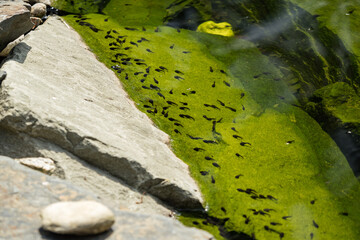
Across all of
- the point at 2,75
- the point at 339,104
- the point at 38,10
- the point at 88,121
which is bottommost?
the point at 339,104

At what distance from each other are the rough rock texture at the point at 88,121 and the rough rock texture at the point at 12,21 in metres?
0.17

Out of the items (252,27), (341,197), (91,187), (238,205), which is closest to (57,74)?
(91,187)

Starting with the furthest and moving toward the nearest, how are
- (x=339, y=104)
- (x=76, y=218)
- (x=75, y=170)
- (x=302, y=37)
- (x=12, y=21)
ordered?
(x=302, y=37), (x=339, y=104), (x=12, y=21), (x=75, y=170), (x=76, y=218)

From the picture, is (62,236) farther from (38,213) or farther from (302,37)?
(302,37)

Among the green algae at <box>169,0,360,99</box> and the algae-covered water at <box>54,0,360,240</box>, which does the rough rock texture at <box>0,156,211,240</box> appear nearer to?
the algae-covered water at <box>54,0,360,240</box>

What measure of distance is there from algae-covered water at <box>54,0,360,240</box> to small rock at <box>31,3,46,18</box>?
585mm

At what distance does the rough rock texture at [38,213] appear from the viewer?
3008 mm

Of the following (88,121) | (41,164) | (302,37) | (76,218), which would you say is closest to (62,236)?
(76,218)

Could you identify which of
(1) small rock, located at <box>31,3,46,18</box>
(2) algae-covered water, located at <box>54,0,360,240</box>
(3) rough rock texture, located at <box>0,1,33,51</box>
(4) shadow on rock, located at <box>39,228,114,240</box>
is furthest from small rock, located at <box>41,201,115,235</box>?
(1) small rock, located at <box>31,3,46,18</box>

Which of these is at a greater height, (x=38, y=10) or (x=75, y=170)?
(x=38, y=10)

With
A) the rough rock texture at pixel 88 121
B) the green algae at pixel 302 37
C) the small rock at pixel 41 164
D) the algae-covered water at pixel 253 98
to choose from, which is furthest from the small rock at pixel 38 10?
the small rock at pixel 41 164

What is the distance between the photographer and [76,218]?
2834 mm

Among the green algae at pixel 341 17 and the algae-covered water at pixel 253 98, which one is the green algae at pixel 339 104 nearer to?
the algae-covered water at pixel 253 98

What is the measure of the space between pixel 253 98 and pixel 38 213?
13.0 feet
